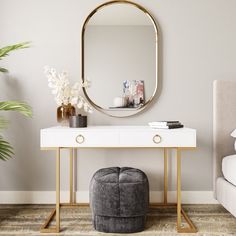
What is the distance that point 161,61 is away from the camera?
2869 mm

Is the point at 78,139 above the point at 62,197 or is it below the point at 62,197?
above

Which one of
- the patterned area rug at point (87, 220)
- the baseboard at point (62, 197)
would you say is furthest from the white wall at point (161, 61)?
the patterned area rug at point (87, 220)

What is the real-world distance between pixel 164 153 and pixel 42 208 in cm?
115

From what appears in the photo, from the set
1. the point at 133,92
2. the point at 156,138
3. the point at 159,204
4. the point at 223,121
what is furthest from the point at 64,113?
the point at 223,121

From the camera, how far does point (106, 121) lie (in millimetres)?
2873

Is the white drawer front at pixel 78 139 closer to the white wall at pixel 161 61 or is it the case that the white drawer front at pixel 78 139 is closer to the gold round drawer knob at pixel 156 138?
the gold round drawer knob at pixel 156 138

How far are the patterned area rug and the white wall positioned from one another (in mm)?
295

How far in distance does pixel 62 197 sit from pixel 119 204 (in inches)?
34.9

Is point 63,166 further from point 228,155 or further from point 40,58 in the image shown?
point 228,155

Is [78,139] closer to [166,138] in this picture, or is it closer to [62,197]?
[166,138]

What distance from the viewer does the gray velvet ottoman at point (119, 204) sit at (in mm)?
2182

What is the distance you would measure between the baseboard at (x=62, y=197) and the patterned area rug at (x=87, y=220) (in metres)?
0.07

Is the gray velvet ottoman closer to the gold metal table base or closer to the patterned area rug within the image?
the patterned area rug

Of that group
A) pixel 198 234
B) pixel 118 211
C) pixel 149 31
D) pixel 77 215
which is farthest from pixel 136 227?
pixel 149 31
